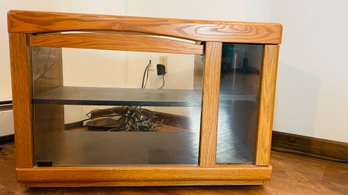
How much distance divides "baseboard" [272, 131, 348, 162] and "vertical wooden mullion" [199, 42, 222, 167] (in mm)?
522

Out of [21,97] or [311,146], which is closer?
[21,97]

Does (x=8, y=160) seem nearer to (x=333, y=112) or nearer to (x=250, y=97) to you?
(x=250, y=97)

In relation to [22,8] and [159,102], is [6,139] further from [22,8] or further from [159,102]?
[159,102]

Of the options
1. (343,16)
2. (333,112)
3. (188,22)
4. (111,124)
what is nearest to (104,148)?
(111,124)

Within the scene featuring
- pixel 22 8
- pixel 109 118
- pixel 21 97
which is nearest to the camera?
pixel 21 97

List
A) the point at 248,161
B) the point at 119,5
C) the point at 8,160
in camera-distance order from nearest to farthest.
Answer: the point at 248,161, the point at 8,160, the point at 119,5

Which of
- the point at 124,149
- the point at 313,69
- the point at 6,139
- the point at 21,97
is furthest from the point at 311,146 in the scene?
the point at 6,139

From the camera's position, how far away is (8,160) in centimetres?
94

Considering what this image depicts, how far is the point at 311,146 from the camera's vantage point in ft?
3.57

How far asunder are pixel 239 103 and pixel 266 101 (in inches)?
3.5

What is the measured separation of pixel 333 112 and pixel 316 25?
341 millimetres

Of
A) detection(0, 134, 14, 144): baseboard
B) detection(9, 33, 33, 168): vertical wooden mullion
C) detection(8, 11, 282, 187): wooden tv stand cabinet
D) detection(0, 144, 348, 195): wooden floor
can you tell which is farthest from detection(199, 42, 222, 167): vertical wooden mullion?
detection(0, 134, 14, 144): baseboard

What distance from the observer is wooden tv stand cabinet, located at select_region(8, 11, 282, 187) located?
0.68 meters

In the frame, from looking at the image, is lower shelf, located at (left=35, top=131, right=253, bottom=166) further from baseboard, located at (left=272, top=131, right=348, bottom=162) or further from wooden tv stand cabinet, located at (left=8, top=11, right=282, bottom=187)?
baseboard, located at (left=272, top=131, right=348, bottom=162)
